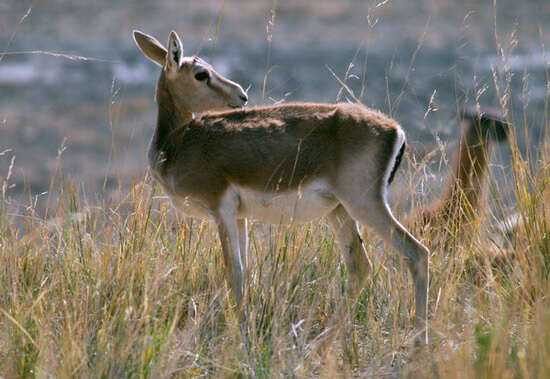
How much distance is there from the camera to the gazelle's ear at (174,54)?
18.6 feet

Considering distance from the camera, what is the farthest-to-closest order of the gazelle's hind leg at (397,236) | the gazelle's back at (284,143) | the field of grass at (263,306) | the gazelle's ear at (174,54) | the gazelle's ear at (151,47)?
the gazelle's ear at (151,47) < the gazelle's ear at (174,54) < the gazelle's back at (284,143) < the gazelle's hind leg at (397,236) < the field of grass at (263,306)

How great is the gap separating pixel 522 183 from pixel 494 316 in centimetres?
124

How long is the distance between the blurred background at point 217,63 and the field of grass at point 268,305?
23.0 ft

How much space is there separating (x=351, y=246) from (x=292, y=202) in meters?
0.52

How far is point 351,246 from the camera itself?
213 inches

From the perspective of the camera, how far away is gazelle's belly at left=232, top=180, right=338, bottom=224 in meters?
5.16

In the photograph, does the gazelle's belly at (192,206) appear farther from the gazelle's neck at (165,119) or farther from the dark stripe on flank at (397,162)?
the dark stripe on flank at (397,162)

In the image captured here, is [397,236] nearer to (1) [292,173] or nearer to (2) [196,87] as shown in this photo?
A: (1) [292,173]

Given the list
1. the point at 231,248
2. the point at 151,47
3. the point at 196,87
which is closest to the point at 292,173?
the point at 231,248

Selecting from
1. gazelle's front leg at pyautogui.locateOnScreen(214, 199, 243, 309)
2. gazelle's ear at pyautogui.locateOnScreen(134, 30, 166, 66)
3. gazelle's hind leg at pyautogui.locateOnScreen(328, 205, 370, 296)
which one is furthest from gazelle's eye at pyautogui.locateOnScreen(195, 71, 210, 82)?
gazelle's hind leg at pyautogui.locateOnScreen(328, 205, 370, 296)

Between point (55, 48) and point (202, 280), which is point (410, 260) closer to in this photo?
point (202, 280)

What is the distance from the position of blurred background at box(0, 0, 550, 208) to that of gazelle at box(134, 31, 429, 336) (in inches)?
280

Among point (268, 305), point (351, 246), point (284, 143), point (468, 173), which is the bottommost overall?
point (468, 173)

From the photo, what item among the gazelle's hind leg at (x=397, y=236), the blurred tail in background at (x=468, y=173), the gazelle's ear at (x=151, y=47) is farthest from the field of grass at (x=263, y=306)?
the gazelle's ear at (x=151, y=47)
